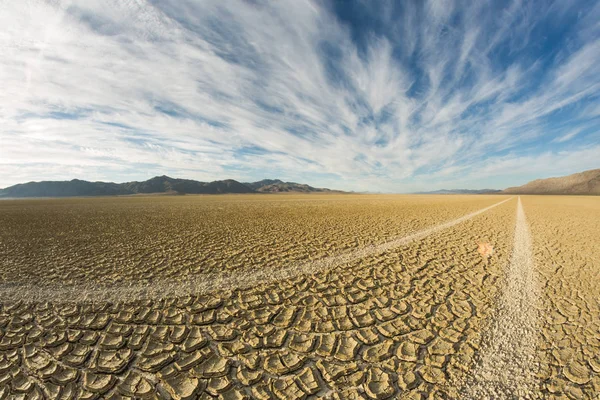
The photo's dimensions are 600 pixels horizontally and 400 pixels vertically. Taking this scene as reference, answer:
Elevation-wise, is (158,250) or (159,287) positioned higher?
(158,250)

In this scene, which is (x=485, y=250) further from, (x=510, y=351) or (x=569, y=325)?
(x=510, y=351)

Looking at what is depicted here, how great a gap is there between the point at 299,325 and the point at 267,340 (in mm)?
665

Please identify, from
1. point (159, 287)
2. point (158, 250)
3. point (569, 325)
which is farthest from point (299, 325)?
point (158, 250)

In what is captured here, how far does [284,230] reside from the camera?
497 inches

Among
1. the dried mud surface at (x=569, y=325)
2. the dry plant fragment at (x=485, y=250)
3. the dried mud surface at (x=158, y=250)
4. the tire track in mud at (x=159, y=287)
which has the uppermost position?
the dried mud surface at (x=158, y=250)

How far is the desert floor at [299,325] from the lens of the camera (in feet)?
10.1

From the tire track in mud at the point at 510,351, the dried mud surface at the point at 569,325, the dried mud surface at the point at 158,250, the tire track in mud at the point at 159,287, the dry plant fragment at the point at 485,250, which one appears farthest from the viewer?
the dry plant fragment at the point at 485,250

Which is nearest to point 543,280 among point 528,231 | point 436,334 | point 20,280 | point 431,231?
point 436,334

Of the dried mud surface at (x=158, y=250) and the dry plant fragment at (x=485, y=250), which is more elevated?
the dried mud surface at (x=158, y=250)

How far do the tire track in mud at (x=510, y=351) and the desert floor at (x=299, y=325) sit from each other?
0.02 metres

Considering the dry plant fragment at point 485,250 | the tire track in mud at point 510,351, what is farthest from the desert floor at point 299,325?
the dry plant fragment at point 485,250

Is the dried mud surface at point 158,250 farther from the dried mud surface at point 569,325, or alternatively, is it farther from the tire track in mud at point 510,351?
the dried mud surface at point 569,325

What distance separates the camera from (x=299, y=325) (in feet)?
14.0

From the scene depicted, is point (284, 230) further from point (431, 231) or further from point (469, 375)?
point (469, 375)
